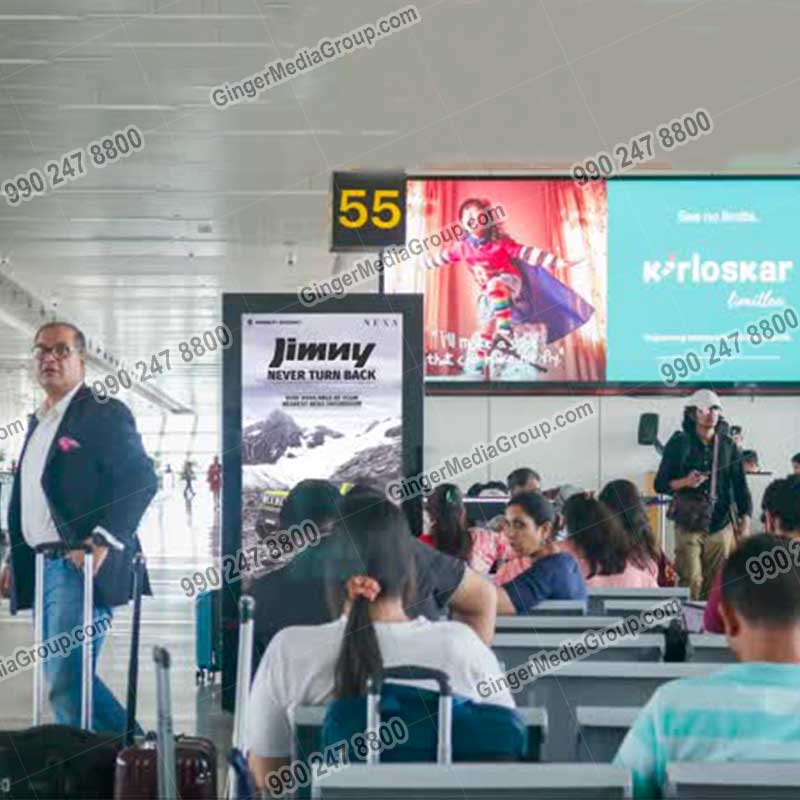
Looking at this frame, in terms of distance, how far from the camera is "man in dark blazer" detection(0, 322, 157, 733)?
21.0ft

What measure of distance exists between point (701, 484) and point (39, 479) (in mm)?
5226

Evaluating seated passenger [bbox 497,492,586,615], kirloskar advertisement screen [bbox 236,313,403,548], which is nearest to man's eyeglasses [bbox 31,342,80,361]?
kirloskar advertisement screen [bbox 236,313,403,548]

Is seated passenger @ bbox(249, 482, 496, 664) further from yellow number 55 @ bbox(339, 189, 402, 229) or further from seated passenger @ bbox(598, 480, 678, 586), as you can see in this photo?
yellow number 55 @ bbox(339, 189, 402, 229)

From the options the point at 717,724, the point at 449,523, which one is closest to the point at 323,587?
the point at 449,523

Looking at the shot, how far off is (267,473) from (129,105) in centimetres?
674

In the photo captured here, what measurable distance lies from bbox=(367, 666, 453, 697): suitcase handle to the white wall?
337 inches

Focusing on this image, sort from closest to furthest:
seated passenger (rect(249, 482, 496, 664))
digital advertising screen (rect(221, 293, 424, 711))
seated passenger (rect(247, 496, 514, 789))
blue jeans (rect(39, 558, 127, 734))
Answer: seated passenger (rect(247, 496, 514, 789)), seated passenger (rect(249, 482, 496, 664)), blue jeans (rect(39, 558, 127, 734)), digital advertising screen (rect(221, 293, 424, 711))

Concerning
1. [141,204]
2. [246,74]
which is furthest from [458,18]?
[141,204]

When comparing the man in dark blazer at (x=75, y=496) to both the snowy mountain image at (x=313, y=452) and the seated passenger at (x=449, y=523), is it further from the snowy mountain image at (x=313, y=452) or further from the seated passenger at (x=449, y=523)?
the seated passenger at (x=449, y=523)

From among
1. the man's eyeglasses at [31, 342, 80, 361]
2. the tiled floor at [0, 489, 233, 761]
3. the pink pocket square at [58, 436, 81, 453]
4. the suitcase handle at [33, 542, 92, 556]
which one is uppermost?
the man's eyeglasses at [31, 342, 80, 361]

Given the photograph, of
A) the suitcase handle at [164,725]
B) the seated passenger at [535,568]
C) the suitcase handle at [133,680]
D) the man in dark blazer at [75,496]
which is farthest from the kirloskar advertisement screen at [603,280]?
the suitcase handle at [164,725]

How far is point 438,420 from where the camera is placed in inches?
478

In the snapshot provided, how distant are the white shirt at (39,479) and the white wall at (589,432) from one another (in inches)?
223

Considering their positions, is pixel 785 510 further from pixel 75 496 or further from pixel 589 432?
pixel 589 432
